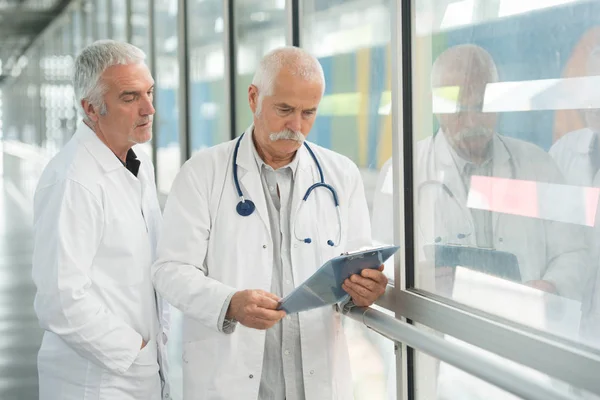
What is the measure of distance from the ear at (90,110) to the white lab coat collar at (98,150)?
4 centimetres

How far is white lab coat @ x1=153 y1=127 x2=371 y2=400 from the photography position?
208 cm

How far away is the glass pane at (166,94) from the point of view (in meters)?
5.13

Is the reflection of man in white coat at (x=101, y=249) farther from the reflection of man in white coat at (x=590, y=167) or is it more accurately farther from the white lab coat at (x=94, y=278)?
the reflection of man in white coat at (x=590, y=167)

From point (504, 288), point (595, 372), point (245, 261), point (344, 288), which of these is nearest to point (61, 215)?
point (245, 261)

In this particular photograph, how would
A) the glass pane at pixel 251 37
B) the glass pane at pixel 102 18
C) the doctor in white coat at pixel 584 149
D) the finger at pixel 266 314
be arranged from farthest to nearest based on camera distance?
the glass pane at pixel 102 18, the glass pane at pixel 251 37, the finger at pixel 266 314, the doctor in white coat at pixel 584 149

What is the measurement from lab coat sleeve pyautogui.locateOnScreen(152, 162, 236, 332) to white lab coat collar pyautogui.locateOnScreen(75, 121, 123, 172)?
0.25 meters

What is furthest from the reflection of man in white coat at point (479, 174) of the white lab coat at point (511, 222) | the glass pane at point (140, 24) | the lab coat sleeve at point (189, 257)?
the glass pane at point (140, 24)

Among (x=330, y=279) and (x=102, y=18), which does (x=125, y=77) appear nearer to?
(x=330, y=279)

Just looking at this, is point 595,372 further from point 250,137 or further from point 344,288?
point 250,137

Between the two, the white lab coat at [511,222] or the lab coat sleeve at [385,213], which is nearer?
the white lab coat at [511,222]

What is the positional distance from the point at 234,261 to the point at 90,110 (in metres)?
0.71

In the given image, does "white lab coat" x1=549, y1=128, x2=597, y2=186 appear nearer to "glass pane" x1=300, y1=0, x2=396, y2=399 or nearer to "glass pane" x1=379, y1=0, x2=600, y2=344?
"glass pane" x1=379, y1=0, x2=600, y2=344

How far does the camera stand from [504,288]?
1.86 metres

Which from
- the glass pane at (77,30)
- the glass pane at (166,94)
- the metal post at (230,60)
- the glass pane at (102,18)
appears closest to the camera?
the metal post at (230,60)
